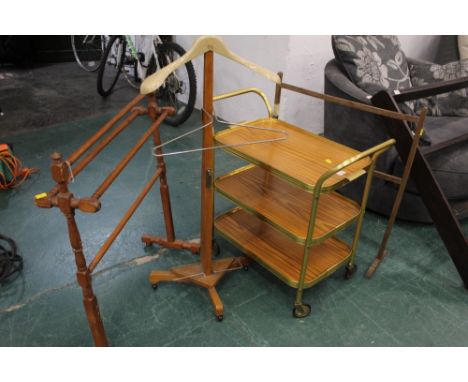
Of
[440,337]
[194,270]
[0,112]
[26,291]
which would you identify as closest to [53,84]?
[0,112]

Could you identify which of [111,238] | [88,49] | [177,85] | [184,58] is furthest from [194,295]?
[88,49]

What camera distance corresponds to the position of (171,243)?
1885mm

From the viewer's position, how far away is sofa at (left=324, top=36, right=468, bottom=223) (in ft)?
6.26

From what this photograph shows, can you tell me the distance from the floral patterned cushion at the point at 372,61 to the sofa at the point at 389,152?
59 mm

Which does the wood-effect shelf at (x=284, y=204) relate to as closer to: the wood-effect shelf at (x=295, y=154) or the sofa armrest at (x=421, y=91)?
the wood-effect shelf at (x=295, y=154)

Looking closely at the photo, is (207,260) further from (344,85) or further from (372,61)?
(372,61)

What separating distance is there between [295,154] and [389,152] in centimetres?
70

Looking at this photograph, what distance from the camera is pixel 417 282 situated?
1.78 metres

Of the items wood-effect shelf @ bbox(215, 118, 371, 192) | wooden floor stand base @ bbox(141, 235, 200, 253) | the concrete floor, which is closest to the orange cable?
the concrete floor

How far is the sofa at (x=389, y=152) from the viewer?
1907 millimetres

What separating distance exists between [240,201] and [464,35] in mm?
2546

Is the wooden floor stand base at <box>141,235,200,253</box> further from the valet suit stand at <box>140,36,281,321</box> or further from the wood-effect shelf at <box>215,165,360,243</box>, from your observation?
the wood-effect shelf at <box>215,165,360,243</box>

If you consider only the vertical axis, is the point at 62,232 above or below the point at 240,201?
below

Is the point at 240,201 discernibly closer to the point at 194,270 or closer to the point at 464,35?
the point at 194,270
